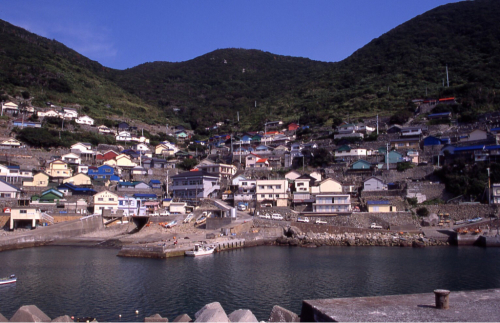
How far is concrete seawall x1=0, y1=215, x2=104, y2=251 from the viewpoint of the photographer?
31.8 meters

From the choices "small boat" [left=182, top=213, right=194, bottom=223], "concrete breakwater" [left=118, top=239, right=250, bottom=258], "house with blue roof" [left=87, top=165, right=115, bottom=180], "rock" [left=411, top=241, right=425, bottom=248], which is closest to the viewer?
"concrete breakwater" [left=118, top=239, right=250, bottom=258]

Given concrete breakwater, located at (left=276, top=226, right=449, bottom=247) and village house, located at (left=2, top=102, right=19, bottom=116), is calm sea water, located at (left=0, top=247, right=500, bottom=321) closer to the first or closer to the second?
concrete breakwater, located at (left=276, top=226, right=449, bottom=247)

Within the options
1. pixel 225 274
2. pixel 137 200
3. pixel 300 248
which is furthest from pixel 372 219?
pixel 137 200

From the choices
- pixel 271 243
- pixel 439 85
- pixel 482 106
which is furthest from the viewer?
pixel 439 85

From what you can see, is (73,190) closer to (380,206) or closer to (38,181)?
(38,181)

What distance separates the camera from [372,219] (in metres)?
37.1

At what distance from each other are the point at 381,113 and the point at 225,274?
52320 millimetres

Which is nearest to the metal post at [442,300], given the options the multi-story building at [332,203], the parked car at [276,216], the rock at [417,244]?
the rock at [417,244]

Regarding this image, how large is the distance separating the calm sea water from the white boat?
2.66 feet

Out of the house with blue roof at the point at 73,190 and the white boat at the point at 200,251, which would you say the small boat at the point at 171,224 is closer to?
the white boat at the point at 200,251

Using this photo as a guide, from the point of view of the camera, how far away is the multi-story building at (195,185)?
4641 centimetres

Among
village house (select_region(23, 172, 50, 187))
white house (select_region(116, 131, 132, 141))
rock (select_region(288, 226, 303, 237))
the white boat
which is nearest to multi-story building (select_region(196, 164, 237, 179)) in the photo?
rock (select_region(288, 226, 303, 237))

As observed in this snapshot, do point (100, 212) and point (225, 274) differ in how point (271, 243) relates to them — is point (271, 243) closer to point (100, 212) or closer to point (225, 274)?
point (225, 274)

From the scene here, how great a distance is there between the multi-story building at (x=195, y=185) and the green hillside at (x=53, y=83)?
111 feet
